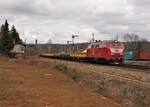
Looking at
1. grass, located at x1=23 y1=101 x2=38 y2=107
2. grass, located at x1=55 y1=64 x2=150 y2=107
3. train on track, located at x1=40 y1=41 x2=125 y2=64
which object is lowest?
grass, located at x1=23 y1=101 x2=38 y2=107

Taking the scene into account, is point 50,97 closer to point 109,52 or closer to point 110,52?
point 110,52

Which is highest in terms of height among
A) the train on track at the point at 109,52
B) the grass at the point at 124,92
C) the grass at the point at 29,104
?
the train on track at the point at 109,52

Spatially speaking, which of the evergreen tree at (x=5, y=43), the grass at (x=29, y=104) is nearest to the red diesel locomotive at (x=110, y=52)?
the grass at (x=29, y=104)

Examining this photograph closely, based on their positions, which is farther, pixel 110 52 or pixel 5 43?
pixel 5 43

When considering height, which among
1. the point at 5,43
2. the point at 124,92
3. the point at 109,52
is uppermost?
the point at 5,43

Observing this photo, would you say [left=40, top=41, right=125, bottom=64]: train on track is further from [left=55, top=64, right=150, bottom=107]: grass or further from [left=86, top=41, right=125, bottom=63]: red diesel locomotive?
[left=55, top=64, right=150, bottom=107]: grass

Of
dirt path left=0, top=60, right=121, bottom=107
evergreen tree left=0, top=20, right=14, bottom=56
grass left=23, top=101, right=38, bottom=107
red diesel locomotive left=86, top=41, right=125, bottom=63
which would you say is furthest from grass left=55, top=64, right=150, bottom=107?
evergreen tree left=0, top=20, right=14, bottom=56

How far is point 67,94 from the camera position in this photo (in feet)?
64.6

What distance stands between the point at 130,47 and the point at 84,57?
1264 inches

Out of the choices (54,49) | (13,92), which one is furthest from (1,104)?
(54,49)

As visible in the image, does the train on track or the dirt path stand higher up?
the train on track

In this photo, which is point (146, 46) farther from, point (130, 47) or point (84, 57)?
point (84, 57)

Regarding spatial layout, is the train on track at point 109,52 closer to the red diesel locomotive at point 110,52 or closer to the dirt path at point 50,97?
the red diesel locomotive at point 110,52

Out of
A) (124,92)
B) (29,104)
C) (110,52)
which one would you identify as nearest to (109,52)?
(110,52)
